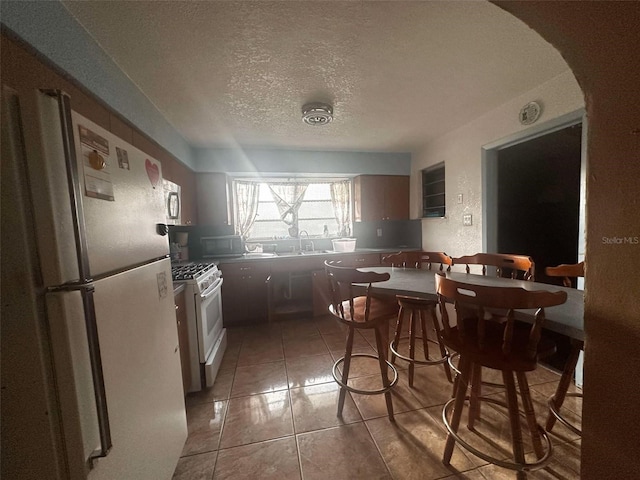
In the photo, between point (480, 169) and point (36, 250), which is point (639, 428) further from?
point (480, 169)

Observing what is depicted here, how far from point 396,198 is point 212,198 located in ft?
8.75

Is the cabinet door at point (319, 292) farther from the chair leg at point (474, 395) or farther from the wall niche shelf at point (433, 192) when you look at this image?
the chair leg at point (474, 395)

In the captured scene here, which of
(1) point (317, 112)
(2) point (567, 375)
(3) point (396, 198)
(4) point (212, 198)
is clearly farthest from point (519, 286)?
(4) point (212, 198)

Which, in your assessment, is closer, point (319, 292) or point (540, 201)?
point (540, 201)

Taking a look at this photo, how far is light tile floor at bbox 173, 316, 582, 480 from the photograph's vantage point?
4.13 feet

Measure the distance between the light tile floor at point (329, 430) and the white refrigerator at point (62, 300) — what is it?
0.68 meters

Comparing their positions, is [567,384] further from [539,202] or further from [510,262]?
[539,202]

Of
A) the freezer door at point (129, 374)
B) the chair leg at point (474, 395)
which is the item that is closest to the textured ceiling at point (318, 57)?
the freezer door at point (129, 374)

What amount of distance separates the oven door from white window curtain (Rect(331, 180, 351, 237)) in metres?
2.22

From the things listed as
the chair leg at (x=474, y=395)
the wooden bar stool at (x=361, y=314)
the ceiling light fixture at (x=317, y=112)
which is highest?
the ceiling light fixture at (x=317, y=112)

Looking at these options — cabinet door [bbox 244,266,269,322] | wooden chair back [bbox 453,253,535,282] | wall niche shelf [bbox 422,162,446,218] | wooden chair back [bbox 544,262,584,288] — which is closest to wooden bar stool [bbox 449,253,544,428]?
wooden chair back [bbox 453,253,535,282]

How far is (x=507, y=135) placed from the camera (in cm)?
218

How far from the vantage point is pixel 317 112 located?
6.86 feet

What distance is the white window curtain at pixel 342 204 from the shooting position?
4.00 metres
